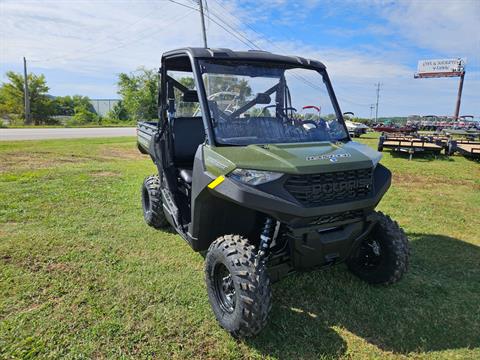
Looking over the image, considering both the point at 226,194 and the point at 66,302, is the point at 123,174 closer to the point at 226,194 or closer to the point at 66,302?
the point at 66,302

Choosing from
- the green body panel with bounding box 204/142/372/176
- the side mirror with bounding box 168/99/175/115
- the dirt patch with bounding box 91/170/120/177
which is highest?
the side mirror with bounding box 168/99/175/115

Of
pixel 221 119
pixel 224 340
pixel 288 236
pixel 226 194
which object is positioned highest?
pixel 221 119

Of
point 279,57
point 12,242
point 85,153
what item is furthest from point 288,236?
point 85,153

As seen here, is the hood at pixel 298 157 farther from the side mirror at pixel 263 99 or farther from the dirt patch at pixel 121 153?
the dirt patch at pixel 121 153

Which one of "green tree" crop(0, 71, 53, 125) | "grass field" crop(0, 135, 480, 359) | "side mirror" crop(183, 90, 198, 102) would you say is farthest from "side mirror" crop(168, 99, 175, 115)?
"green tree" crop(0, 71, 53, 125)

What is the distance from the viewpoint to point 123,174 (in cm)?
857

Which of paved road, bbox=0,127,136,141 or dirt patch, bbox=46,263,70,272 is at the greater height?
paved road, bbox=0,127,136,141

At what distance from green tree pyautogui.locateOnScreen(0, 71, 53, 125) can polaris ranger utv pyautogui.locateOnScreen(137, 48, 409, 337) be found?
4105cm

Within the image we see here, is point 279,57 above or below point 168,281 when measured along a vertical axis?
above

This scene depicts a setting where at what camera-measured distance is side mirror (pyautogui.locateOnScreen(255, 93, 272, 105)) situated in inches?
136

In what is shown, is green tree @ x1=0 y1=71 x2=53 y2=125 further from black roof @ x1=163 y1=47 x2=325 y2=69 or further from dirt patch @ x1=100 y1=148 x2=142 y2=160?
black roof @ x1=163 y1=47 x2=325 y2=69

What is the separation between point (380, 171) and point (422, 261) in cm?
158

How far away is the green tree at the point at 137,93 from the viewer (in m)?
42.3

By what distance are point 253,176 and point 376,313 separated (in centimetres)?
169
